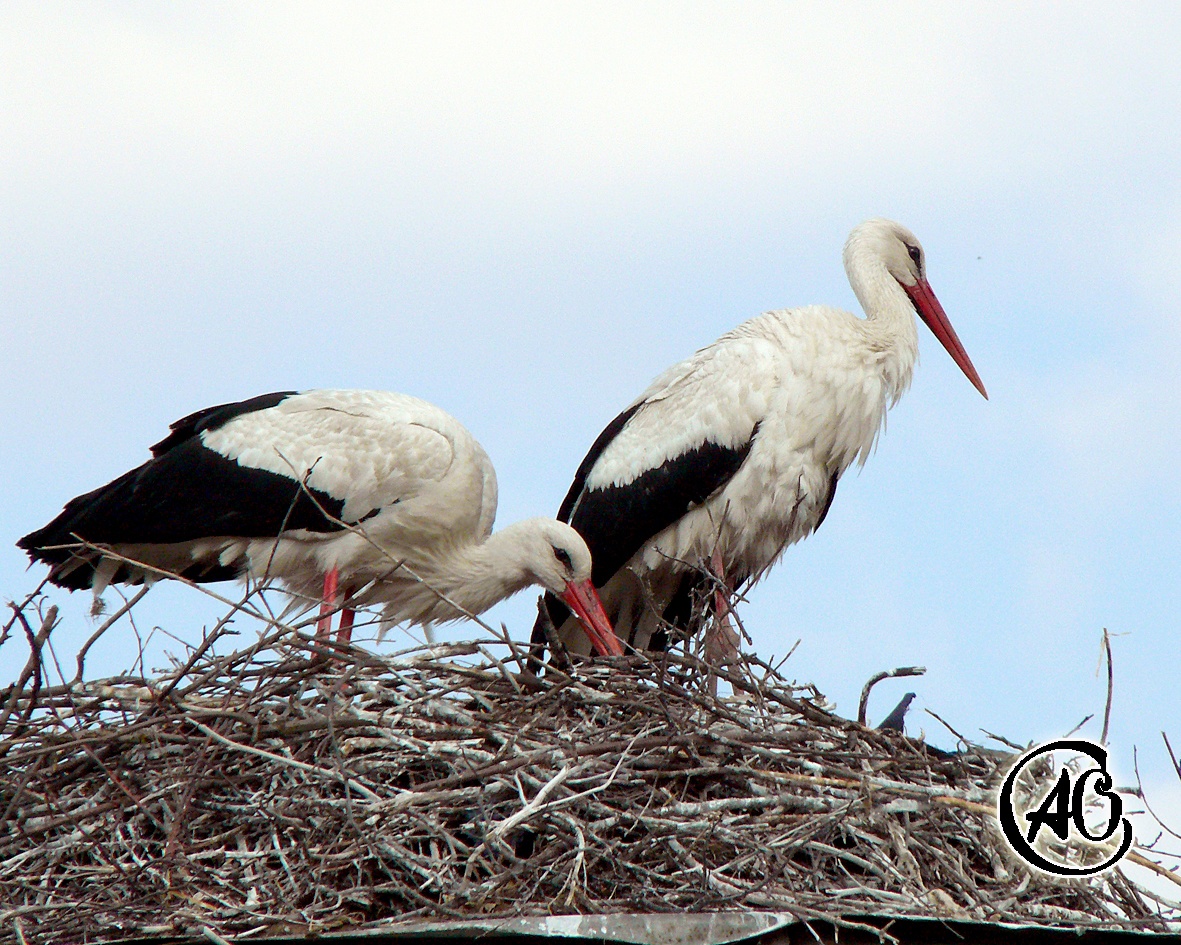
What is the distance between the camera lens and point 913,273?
6539 millimetres

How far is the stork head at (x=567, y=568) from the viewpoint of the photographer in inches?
211

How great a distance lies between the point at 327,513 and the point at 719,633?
1.33 meters

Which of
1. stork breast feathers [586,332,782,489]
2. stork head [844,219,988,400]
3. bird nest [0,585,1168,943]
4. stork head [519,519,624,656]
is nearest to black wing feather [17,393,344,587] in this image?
stork head [519,519,624,656]

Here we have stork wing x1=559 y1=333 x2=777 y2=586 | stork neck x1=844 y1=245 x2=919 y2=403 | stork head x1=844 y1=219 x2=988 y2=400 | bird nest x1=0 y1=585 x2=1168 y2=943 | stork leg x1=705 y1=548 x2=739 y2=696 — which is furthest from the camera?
stork head x1=844 y1=219 x2=988 y2=400

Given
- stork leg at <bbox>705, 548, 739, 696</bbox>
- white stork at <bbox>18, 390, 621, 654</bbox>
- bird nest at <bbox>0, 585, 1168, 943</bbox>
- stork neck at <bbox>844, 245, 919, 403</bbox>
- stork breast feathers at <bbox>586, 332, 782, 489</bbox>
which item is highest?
stork neck at <bbox>844, 245, 919, 403</bbox>

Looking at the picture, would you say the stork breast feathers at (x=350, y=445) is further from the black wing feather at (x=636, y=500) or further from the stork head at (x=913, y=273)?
the stork head at (x=913, y=273)

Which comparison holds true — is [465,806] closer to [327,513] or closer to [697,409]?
[327,513]

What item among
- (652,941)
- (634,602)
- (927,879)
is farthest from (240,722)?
(634,602)

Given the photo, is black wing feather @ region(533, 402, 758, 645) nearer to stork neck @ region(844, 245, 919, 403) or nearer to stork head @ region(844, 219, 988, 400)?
stork neck @ region(844, 245, 919, 403)

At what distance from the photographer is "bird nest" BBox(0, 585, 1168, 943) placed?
349cm

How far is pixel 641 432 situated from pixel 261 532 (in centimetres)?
137

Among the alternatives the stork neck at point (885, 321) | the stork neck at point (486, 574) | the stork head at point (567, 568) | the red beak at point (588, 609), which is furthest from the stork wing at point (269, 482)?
the stork neck at point (885, 321)

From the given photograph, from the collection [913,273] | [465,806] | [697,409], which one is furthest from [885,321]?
[465,806]

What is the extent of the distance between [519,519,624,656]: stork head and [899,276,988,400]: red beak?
196cm
